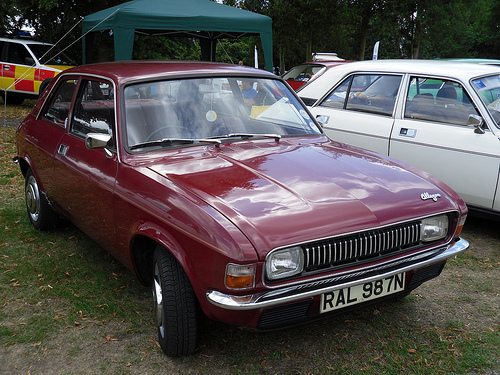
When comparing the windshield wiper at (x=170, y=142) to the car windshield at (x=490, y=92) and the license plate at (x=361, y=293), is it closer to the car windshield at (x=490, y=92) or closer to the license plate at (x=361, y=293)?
the license plate at (x=361, y=293)

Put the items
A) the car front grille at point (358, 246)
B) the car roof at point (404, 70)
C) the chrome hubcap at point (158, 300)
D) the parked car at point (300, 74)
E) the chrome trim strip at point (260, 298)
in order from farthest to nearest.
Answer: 1. the parked car at point (300, 74)
2. the car roof at point (404, 70)
3. the chrome hubcap at point (158, 300)
4. the car front grille at point (358, 246)
5. the chrome trim strip at point (260, 298)

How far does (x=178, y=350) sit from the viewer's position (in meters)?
2.85

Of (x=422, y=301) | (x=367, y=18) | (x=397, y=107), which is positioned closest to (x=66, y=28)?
(x=367, y=18)

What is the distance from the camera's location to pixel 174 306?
2689 millimetres

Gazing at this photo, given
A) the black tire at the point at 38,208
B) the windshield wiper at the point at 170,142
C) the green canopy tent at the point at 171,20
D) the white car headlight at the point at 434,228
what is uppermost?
the green canopy tent at the point at 171,20

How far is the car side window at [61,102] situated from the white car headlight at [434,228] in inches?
116

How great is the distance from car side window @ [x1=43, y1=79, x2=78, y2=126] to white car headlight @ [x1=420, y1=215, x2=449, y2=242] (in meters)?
2.94

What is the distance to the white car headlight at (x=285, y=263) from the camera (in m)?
2.40

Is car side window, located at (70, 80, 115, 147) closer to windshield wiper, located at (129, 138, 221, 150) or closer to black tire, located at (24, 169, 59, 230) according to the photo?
windshield wiper, located at (129, 138, 221, 150)

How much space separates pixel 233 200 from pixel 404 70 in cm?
377

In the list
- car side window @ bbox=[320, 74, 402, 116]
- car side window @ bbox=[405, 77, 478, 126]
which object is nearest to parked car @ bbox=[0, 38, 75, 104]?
car side window @ bbox=[320, 74, 402, 116]

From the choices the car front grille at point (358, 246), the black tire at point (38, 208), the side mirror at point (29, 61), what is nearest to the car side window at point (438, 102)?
the car front grille at point (358, 246)

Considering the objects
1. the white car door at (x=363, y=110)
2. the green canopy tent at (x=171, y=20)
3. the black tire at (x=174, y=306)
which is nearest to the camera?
the black tire at (x=174, y=306)

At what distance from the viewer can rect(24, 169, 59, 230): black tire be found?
476 centimetres
